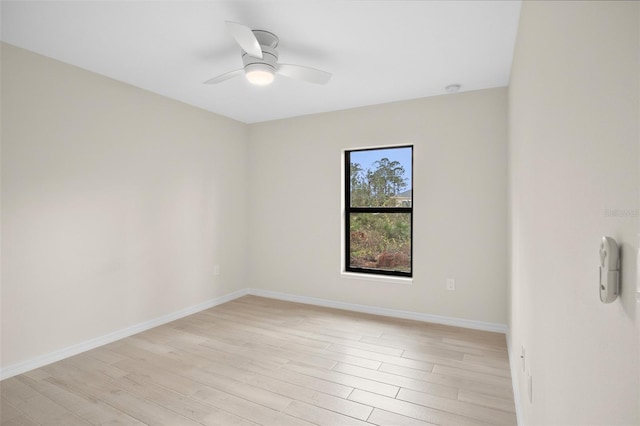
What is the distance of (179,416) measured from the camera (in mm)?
2010

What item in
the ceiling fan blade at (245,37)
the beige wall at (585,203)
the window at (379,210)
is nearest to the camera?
the beige wall at (585,203)

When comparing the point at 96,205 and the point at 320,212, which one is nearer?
the point at 96,205

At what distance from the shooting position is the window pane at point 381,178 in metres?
3.87

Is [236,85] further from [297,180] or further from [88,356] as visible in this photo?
[88,356]

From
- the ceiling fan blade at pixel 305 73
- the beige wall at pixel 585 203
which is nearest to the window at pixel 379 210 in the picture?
the ceiling fan blade at pixel 305 73

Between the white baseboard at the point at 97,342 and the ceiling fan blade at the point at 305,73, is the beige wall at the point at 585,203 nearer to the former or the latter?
the ceiling fan blade at the point at 305,73

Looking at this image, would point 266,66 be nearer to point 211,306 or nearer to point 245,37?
point 245,37

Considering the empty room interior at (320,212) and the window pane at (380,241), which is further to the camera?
the window pane at (380,241)

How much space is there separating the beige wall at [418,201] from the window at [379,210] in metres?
0.18

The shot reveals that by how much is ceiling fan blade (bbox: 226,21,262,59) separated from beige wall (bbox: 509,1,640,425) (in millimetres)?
1493

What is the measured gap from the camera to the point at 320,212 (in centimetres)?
423

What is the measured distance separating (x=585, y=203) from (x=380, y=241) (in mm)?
3337

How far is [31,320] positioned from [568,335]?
11.4 feet

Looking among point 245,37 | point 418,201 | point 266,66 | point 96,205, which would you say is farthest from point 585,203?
point 96,205
